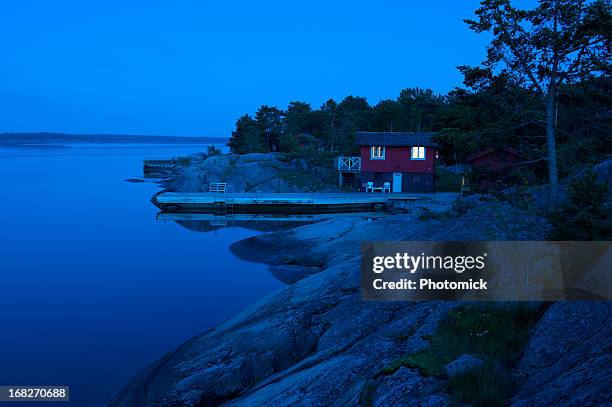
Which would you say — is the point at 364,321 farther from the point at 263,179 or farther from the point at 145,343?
the point at 263,179

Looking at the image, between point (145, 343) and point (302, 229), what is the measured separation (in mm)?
16331

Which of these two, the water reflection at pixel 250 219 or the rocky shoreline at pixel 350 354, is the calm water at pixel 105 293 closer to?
the water reflection at pixel 250 219

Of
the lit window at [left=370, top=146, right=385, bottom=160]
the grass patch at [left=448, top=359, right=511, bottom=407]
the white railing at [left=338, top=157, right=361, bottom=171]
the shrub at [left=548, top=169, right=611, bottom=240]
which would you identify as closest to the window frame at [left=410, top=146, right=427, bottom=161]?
the lit window at [left=370, top=146, right=385, bottom=160]

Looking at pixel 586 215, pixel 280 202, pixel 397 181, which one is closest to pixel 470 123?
pixel 586 215

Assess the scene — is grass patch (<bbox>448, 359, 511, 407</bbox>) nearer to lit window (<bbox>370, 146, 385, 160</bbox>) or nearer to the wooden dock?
the wooden dock

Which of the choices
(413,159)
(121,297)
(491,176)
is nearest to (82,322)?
(121,297)

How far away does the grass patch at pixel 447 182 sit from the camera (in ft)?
176

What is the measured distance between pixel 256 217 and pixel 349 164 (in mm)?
13257

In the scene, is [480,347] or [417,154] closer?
[480,347]

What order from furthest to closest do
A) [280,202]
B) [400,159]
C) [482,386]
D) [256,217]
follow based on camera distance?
1. [400,159]
2. [280,202]
3. [256,217]
4. [482,386]

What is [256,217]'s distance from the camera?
152 feet

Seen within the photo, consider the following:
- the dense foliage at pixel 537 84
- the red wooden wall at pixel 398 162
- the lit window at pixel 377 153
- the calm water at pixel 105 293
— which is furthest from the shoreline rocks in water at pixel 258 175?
the dense foliage at pixel 537 84

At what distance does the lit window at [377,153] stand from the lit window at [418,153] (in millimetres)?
3059

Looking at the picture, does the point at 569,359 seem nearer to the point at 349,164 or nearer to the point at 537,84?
the point at 537,84
